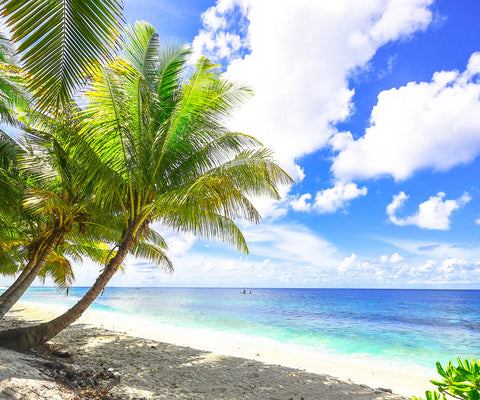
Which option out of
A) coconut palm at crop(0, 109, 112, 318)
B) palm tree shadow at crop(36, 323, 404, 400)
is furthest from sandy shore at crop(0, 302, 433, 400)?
coconut palm at crop(0, 109, 112, 318)

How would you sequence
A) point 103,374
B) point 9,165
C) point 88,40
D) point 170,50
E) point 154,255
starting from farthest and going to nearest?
point 154,255 < point 9,165 < point 170,50 < point 103,374 < point 88,40

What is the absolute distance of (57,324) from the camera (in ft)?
19.6

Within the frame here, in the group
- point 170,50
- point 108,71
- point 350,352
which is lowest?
point 350,352

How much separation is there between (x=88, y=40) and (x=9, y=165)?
23.8 feet

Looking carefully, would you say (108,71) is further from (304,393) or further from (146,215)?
(304,393)

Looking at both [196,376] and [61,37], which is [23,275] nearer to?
[196,376]

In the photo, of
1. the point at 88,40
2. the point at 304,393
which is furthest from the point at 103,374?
the point at 88,40

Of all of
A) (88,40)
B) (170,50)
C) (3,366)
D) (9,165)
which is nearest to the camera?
(88,40)

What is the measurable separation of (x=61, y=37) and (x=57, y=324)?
5550mm

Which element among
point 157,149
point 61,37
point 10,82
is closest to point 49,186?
point 10,82

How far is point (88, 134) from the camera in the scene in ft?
20.5

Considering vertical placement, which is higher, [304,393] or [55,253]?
[55,253]

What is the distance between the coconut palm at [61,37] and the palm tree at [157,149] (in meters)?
2.99

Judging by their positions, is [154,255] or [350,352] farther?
[350,352]
